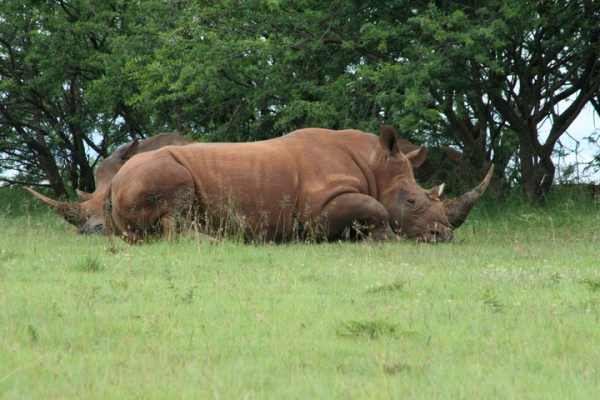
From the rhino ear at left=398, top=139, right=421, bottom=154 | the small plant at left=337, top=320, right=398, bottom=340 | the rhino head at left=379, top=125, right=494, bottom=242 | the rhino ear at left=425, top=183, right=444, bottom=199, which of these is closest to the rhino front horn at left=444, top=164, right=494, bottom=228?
the rhino head at left=379, top=125, right=494, bottom=242

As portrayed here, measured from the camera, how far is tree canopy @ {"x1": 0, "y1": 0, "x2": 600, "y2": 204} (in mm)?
14250

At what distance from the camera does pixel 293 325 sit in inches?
214

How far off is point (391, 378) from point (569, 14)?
1211 cm

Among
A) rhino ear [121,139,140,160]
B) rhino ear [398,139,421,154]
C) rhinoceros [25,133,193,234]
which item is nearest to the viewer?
rhinoceros [25,133,193,234]

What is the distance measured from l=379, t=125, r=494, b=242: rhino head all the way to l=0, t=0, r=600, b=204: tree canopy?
163 cm

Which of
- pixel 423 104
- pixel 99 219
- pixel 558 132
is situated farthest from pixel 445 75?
pixel 99 219

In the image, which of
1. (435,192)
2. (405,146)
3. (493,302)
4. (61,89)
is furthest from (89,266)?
(61,89)

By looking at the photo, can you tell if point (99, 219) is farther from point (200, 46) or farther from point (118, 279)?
point (118, 279)

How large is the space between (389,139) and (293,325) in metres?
6.48

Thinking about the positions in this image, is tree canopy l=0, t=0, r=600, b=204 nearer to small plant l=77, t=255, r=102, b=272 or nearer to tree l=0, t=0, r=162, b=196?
tree l=0, t=0, r=162, b=196

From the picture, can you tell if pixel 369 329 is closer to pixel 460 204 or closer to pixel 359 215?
pixel 359 215

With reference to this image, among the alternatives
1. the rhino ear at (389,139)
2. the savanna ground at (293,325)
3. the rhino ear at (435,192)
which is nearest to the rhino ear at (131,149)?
the rhino ear at (389,139)

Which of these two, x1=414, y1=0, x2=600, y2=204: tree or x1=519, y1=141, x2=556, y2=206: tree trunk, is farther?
x1=519, y1=141, x2=556, y2=206: tree trunk

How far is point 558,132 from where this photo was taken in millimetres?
16828
